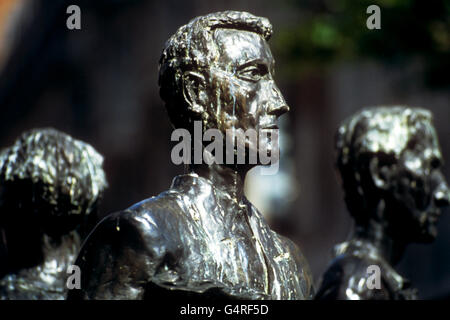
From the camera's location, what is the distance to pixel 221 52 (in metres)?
5.24

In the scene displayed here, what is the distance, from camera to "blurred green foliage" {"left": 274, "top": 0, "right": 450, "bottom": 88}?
11.0 m

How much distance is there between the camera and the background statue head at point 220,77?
518cm

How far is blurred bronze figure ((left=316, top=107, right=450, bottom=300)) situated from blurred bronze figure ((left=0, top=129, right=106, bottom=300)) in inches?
52.2

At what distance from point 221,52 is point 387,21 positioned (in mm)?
5987

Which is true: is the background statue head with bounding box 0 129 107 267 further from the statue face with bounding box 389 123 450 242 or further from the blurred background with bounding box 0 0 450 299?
the blurred background with bounding box 0 0 450 299

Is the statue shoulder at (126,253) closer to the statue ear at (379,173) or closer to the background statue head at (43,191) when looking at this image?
the background statue head at (43,191)

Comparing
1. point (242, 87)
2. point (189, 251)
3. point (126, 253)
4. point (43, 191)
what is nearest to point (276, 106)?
point (242, 87)

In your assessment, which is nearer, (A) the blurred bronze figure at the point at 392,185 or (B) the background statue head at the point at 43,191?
(B) the background statue head at the point at 43,191

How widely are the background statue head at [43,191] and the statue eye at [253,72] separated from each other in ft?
4.18

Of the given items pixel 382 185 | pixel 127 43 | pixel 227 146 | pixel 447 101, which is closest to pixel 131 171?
pixel 127 43

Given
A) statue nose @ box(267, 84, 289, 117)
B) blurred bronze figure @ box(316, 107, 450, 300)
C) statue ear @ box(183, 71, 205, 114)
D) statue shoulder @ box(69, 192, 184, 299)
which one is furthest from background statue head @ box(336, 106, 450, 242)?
statue shoulder @ box(69, 192, 184, 299)

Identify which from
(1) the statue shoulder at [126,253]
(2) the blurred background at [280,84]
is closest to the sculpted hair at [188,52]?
(1) the statue shoulder at [126,253]

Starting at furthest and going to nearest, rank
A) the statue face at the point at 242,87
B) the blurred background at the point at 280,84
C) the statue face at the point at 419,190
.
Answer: the blurred background at the point at 280,84 → the statue face at the point at 419,190 → the statue face at the point at 242,87
